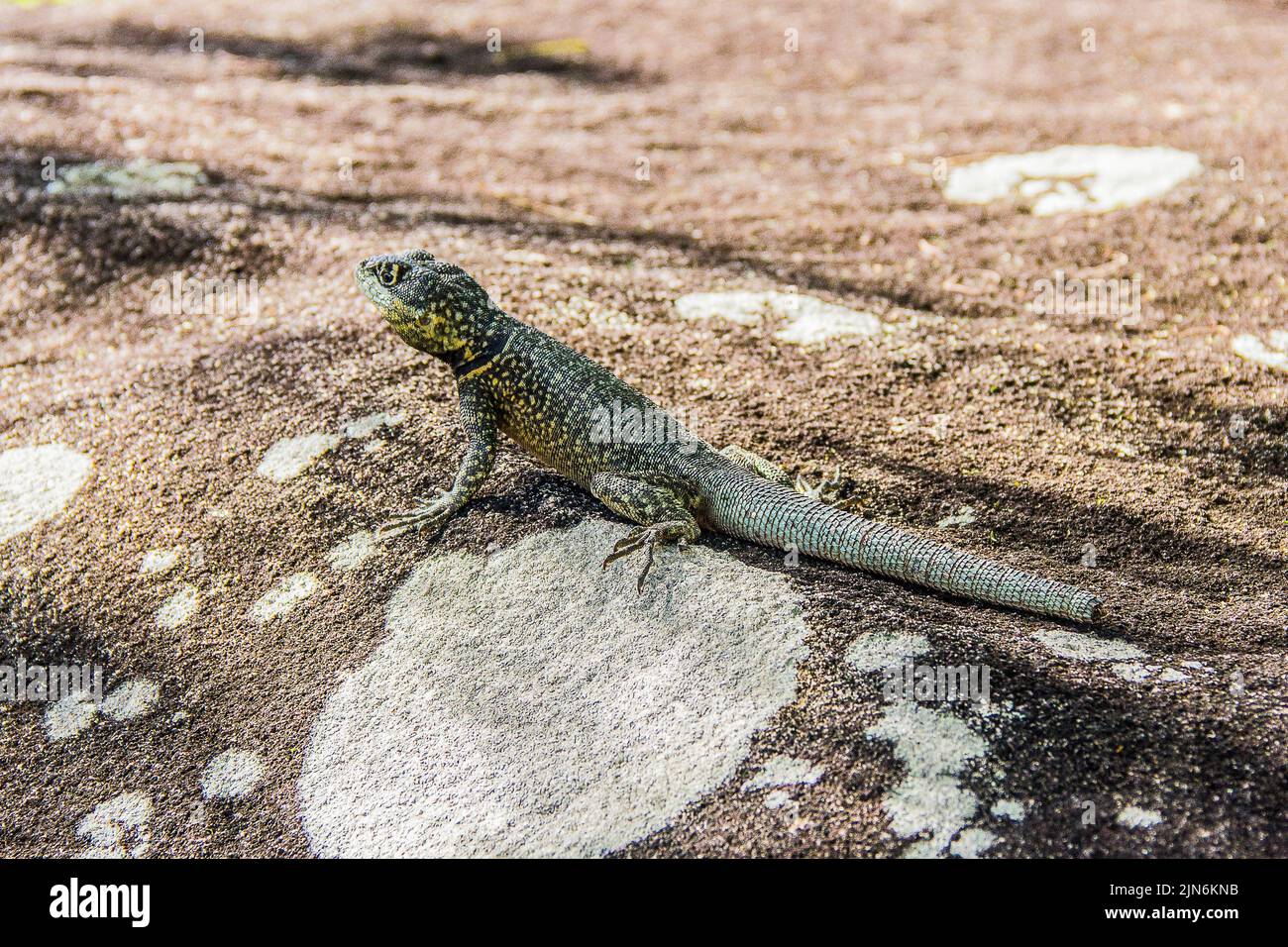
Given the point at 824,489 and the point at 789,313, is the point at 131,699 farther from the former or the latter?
the point at 789,313

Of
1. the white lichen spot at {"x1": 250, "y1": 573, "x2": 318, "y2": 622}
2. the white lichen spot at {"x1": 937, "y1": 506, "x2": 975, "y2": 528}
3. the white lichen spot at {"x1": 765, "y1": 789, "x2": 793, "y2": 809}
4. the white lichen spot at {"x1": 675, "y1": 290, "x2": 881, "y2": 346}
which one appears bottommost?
the white lichen spot at {"x1": 765, "y1": 789, "x2": 793, "y2": 809}

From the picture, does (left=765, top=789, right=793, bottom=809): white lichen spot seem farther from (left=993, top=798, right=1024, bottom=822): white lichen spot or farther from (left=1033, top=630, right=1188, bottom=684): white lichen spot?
(left=1033, top=630, right=1188, bottom=684): white lichen spot

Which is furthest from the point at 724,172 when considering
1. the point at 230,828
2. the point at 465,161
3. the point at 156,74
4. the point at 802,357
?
the point at 230,828

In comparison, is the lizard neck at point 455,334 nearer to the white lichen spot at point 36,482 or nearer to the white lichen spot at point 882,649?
the white lichen spot at point 36,482

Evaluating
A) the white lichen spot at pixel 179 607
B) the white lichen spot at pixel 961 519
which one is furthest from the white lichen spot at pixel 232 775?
the white lichen spot at pixel 961 519

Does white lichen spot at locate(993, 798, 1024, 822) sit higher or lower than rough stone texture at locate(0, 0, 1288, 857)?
lower

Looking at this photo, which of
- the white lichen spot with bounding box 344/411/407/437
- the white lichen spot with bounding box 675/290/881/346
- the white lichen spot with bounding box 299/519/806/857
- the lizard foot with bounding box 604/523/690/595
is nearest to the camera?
the white lichen spot with bounding box 299/519/806/857

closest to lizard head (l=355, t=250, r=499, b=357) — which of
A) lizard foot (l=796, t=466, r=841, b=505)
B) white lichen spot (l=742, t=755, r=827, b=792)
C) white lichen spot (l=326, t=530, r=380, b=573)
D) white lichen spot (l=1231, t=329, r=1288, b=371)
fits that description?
white lichen spot (l=326, t=530, r=380, b=573)
